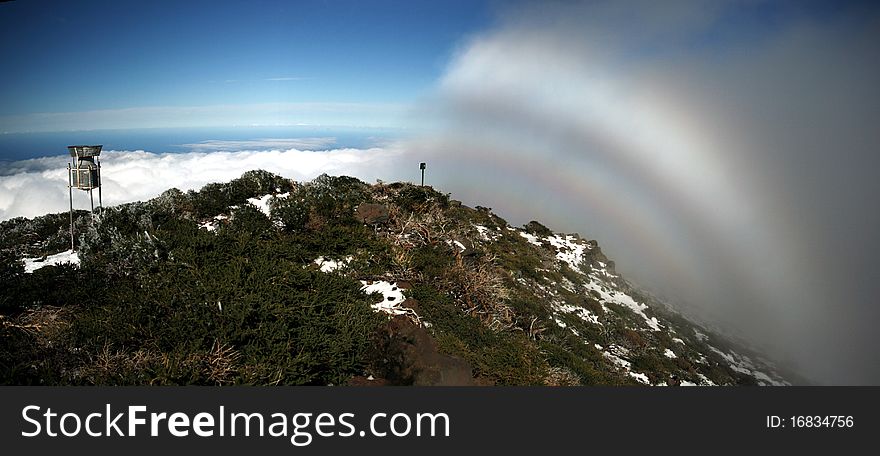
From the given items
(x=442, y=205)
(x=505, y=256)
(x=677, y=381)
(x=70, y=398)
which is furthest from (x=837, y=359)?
(x=70, y=398)

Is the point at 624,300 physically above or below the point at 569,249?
below

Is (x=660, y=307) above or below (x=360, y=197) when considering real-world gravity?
below

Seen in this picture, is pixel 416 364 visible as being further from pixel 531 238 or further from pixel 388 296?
pixel 531 238

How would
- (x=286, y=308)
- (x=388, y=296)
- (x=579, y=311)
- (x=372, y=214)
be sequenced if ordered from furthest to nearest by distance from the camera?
(x=579, y=311), (x=372, y=214), (x=388, y=296), (x=286, y=308)

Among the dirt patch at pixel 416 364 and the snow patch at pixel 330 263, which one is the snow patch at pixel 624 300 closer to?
the snow patch at pixel 330 263

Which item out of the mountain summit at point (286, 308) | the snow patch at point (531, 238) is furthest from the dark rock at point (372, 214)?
the snow patch at point (531, 238)

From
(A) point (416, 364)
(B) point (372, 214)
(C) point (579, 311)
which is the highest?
(B) point (372, 214)

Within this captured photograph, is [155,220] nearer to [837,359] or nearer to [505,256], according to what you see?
[505,256]

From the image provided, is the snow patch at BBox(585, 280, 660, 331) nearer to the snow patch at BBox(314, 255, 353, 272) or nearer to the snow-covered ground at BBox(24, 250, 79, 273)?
the snow patch at BBox(314, 255, 353, 272)

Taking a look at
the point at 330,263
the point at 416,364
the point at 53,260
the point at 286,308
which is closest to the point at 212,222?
the point at 53,260
